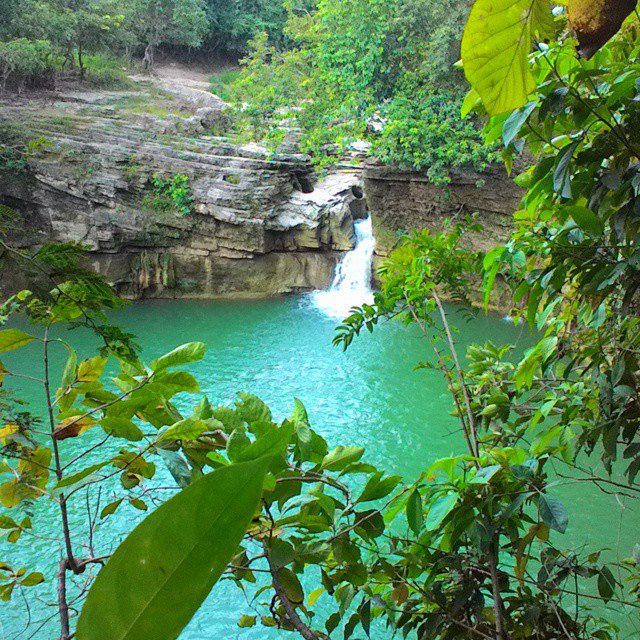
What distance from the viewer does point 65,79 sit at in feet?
36.1

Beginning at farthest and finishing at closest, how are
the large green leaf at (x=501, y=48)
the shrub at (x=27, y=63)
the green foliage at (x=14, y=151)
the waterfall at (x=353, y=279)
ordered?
the shrub at (x=27, y=63), the waterfall at (x=353, y=279), the green foliage at (x=14, y=151), the large green leaf at (x=501, y=48)

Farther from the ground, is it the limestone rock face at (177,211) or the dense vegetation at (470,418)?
the dense vegetation at (470,418)

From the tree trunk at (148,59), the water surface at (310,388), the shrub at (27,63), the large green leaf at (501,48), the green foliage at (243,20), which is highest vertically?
the green foliage at (243,20)

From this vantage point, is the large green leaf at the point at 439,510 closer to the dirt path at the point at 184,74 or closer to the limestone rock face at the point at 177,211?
the limestone rock face at the point at 177,211

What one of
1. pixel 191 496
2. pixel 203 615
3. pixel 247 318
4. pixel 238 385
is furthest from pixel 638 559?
pixel 247 318

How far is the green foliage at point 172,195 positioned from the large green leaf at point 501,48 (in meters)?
8.82

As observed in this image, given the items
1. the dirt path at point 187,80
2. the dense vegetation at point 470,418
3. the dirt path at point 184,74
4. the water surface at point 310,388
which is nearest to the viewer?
the dense vegetation at point 470,418

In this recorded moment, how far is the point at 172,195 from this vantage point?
8.85 m

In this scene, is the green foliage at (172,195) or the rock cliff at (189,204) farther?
the green foliage at (172,195)

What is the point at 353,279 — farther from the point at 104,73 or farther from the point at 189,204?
the point at 104,73

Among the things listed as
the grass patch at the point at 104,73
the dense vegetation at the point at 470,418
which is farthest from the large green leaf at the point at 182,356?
the grass patch at the point at 104,73

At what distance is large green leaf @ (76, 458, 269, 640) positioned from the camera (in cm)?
14

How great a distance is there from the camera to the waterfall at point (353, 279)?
8.73 m

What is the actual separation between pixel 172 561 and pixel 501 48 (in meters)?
0.35
